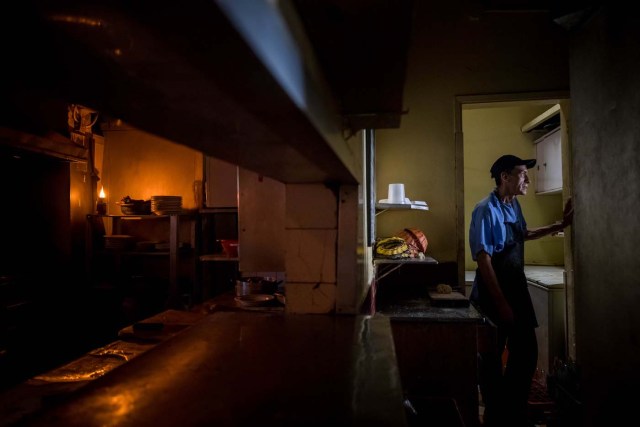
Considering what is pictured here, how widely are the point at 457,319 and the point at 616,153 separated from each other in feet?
4.35

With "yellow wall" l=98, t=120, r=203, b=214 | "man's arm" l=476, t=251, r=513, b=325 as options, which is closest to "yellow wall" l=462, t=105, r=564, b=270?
"man's arm" l=476, t=251, r=513, b=325

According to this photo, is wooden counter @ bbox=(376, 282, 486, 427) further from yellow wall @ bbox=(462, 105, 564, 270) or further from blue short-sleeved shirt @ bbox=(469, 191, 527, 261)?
yellow wall @ bbox=(462, 105, 564, 270)

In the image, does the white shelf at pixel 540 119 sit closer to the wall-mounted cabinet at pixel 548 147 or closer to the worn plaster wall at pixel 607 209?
the wall-mounted cabinet at pixel 548 147

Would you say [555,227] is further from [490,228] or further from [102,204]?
[102,204]

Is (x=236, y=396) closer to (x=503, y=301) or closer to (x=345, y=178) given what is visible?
(x=345, y=178)

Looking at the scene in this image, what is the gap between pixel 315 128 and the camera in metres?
0.80

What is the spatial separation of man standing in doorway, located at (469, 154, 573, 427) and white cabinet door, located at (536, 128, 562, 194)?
5.57 ft

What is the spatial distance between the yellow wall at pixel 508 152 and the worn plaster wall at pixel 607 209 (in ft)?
10.9

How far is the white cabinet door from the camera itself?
14.6 ft

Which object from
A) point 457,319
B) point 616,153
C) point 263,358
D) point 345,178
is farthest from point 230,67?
A: point 457,319

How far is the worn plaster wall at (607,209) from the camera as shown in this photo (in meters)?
1.73

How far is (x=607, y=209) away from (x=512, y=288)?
4.06ft

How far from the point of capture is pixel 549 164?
468 cm

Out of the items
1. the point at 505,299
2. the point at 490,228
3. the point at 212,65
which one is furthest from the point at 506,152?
the point at 212,65
